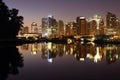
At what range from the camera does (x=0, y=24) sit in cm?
8194

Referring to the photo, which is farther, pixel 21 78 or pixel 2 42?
pixel 2 42

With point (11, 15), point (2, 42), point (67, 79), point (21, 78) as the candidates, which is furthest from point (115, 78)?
point (11, 15)

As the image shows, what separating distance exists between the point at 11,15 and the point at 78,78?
263ft

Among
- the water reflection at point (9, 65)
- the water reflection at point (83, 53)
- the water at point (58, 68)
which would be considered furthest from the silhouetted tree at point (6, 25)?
the water reflection at point (9, 65)

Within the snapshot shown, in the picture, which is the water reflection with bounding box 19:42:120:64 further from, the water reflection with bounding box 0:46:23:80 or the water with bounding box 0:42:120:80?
the water reflection with bounding box 0:46:23:80

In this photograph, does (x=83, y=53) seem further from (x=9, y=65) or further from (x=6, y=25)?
(x=6, y=25)

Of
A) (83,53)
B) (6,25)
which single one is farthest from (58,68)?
(6,25)

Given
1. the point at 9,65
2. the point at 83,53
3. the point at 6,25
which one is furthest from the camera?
the point at 6,25

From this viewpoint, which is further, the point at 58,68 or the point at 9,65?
the point at 9,65

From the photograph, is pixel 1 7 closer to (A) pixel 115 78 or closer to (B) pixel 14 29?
(B) pixel 14 29

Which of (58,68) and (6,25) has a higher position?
(6,25)

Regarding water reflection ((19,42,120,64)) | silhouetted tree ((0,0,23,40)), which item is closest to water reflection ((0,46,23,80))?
water reflection ((19,42,120,64))

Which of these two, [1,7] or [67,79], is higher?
[1,7]

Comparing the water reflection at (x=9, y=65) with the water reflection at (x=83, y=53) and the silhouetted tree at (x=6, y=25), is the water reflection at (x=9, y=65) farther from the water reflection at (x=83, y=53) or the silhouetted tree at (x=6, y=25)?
the silhouetted tree at (x=6, y=25)
